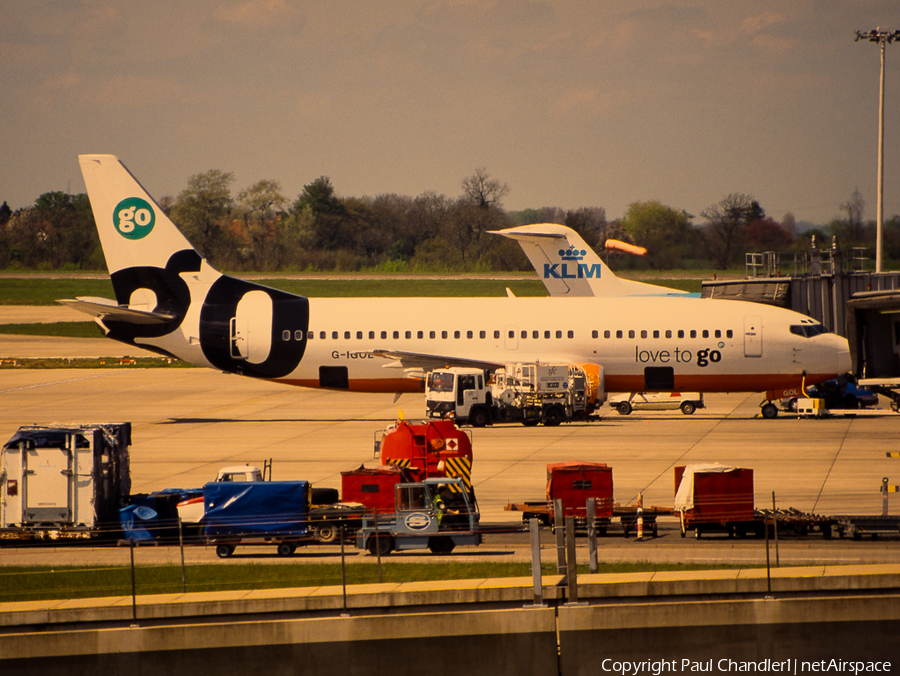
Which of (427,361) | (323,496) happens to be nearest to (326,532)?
(323,496)

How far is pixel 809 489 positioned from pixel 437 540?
10845 mm

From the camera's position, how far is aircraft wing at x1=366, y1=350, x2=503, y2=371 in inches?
1704

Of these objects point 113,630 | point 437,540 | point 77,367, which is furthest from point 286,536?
point 77,367

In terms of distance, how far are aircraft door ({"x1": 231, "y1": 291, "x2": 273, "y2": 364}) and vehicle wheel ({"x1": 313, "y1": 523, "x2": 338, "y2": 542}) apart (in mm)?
23075

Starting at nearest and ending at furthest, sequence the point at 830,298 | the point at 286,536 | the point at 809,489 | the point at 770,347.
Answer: the point at 286,536, the point at 809,489, the point at 770,347, the point at 830,298

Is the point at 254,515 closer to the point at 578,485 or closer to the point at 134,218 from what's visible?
the point at 578,485

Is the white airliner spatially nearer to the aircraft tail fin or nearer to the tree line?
the aircraft tail fin

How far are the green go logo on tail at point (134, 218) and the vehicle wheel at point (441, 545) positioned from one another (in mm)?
27648

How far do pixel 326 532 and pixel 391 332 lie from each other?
76.2 feet

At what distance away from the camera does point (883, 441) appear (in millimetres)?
34969

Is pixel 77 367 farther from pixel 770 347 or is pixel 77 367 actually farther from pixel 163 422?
pixel 770 347

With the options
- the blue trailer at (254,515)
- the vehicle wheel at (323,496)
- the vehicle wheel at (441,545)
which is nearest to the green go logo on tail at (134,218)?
the vehicle wheel at (323,496)

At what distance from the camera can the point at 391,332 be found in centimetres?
4441

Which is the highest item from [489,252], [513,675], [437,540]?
[489,252]
